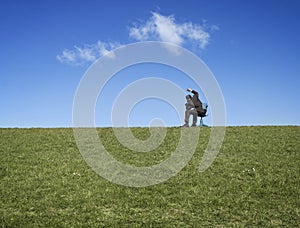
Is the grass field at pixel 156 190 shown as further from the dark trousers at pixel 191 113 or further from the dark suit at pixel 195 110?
the dark suit at pixel 195 110

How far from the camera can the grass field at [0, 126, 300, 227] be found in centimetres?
1259

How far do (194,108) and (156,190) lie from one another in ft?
41.7

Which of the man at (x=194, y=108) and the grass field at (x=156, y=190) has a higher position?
the man at (x=194, y=108)

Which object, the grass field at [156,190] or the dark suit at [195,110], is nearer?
the grass field at [156,190]

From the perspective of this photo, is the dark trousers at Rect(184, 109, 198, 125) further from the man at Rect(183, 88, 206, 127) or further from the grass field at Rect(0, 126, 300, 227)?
the grass field at Rect(0, 126, 300, 227)

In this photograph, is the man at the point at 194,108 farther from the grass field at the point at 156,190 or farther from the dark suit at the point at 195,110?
the grass field at the point at 156,190

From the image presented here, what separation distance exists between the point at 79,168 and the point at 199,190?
6.26 m

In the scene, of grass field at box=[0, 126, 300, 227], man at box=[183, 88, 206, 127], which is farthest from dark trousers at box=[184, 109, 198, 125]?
grass field at box=[0, 126, 300, 227]

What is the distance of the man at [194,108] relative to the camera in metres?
26.8

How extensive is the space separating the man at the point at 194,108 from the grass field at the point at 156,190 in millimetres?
4788

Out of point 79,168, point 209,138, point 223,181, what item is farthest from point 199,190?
point 209,138

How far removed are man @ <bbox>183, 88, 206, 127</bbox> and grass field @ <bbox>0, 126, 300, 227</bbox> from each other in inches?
188

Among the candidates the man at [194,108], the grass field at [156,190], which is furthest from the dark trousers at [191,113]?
the grass field at [156,190]

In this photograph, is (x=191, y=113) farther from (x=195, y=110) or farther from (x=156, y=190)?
(x=156, y=190)
